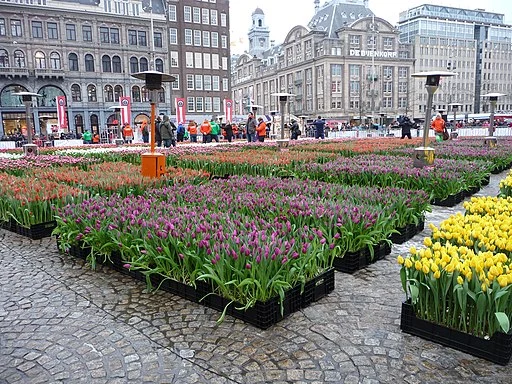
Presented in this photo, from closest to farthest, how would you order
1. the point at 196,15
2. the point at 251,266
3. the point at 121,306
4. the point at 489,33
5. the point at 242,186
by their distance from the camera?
the point at 251,266, the point at 121,306, the point at 242,186, the point at 196,15, the point at 489,33

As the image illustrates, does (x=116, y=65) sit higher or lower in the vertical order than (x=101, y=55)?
lower

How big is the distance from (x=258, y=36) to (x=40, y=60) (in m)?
77.0

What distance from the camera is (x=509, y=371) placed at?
11.3 feet

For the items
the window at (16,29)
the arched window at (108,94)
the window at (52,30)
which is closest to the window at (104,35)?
the window at (52,30)

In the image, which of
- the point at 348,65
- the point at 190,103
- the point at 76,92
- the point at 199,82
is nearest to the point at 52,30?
the point at 76,92

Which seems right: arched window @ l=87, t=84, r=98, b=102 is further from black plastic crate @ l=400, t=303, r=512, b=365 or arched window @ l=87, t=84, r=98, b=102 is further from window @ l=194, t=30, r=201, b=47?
black plastic crate @ l=400, t=303, r=512, b=365

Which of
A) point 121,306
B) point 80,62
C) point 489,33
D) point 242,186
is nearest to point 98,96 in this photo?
point 80,62

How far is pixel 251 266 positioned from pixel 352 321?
110 cm

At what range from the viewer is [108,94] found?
5681 centimetres

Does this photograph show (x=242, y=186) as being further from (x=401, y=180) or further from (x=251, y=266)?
(x=251, y=266)

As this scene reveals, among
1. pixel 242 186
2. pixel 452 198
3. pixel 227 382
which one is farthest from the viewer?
pixel 452 198

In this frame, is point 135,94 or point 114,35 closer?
point 114,35

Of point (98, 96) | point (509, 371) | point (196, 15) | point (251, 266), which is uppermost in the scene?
point (196, 15)

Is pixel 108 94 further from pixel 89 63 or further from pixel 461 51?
pixel 461 51
